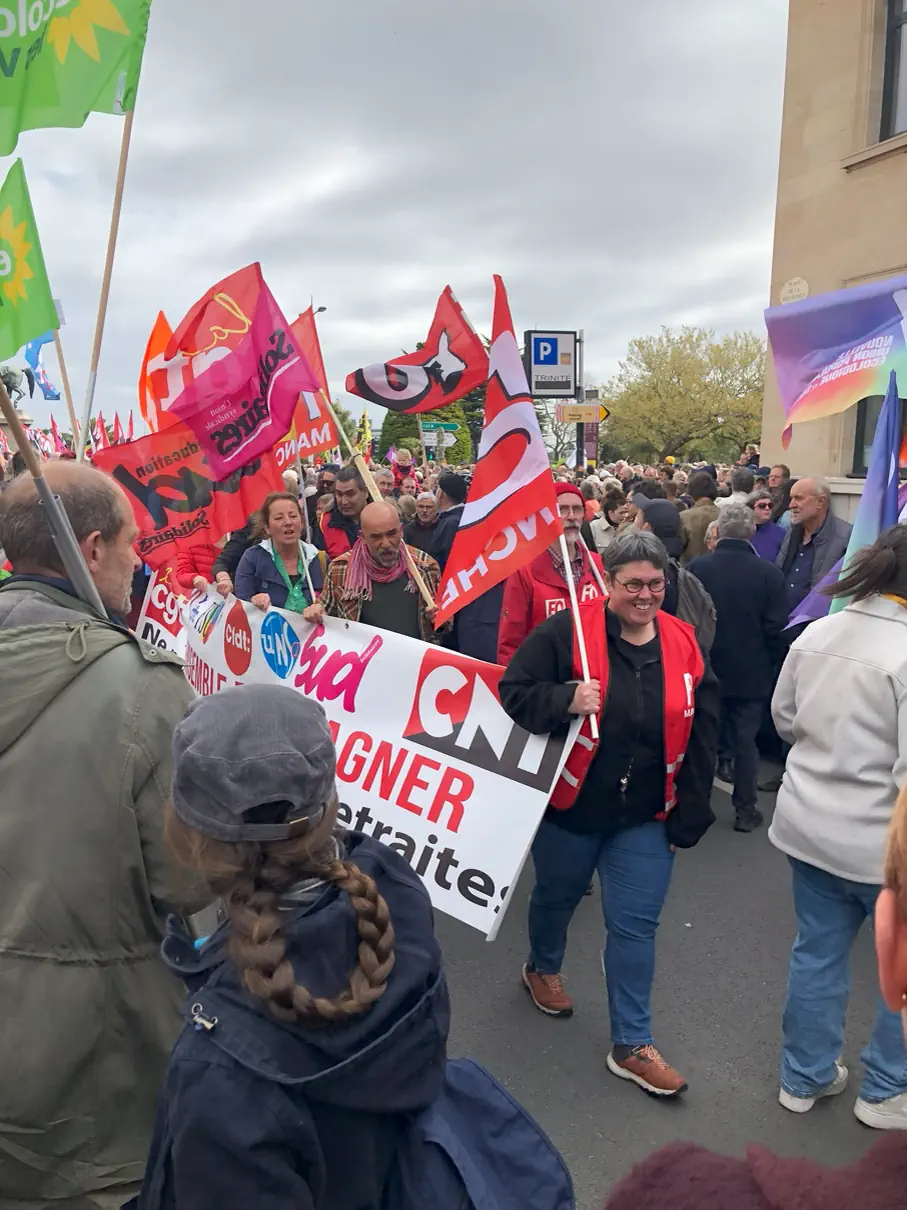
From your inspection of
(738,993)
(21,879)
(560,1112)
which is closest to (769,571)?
(738,993)

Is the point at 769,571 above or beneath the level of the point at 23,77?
beneath

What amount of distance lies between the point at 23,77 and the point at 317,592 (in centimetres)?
328

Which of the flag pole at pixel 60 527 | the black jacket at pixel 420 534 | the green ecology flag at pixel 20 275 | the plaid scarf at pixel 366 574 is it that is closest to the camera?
the flag pole at pixel 60 527

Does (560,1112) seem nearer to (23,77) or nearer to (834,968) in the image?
(834,968)

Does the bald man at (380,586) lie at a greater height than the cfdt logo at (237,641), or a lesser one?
greater

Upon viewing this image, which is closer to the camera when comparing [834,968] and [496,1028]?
[834,968]

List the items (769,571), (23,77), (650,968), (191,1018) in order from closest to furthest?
(191,1018) → (23,77) → (650,968) → (769,571)

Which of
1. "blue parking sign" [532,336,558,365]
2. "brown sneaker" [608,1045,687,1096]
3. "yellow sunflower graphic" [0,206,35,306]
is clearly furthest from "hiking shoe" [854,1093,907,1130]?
"blue parking sign" [532,336,558,365]

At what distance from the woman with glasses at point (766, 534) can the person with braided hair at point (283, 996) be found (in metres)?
6.41

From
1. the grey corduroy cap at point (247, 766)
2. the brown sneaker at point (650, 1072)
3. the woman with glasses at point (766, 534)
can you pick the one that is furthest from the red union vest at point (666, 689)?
the woman with glasses at point (766, 534)

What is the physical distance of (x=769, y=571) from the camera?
529cm

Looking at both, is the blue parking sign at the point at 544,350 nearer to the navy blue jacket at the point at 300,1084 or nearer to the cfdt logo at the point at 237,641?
the cfdt logo at the point at 237,641

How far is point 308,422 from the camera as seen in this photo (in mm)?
5562

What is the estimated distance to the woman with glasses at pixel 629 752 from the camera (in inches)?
116
